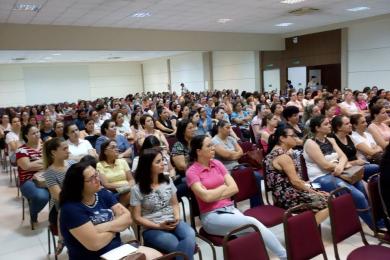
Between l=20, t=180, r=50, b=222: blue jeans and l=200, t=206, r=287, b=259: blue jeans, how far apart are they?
2090 mm

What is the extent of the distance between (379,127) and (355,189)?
1.81 m

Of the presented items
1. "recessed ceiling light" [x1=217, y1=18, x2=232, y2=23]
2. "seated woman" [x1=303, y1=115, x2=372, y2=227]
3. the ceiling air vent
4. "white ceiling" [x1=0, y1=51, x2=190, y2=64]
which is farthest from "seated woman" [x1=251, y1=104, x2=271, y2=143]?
"white ceiling" [x1=0, y1=51, x2=190, y2=64]

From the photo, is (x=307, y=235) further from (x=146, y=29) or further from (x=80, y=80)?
(x=80, y=80)

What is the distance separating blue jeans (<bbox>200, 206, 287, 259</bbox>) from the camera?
2.71m

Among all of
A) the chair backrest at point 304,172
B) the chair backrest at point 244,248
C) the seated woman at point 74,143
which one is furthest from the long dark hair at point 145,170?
the seated woman at point 74,143

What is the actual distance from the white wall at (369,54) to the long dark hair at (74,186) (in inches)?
523

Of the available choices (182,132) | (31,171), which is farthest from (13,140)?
(182,132)

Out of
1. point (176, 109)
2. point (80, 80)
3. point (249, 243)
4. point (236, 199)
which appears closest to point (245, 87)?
point (176, 109)

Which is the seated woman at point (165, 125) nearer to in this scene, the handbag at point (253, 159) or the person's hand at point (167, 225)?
the handbag at point (253, 159)

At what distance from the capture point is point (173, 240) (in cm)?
259

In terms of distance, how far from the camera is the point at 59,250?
10.4 ft

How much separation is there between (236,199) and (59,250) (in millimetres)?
1717

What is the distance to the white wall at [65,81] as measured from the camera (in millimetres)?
22656

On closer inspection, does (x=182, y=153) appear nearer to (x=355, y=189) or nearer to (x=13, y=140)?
(x=355, y=189)
